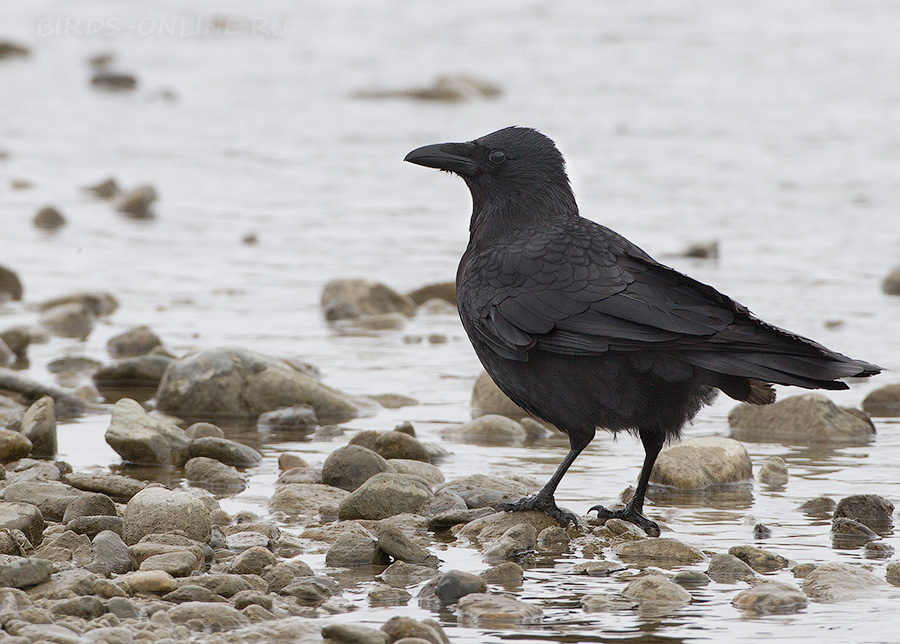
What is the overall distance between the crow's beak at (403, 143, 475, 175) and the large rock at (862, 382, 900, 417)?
2.64m

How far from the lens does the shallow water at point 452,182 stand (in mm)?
5750

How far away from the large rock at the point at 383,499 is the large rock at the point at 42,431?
1579 mm

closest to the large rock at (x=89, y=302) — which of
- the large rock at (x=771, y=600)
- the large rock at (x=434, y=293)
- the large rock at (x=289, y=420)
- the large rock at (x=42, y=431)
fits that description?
the large rock at (x=434, y=293)

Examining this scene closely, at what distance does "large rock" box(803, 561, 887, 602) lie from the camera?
3.99 metres

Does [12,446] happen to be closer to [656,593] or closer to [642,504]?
[642,504]

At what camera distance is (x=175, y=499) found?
452cm

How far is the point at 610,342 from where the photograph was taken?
473 centimetres

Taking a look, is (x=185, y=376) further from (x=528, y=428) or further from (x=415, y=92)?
(x=415, y=92)

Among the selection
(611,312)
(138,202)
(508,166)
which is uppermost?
(138,202)

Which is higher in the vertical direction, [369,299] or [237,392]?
[369,299]

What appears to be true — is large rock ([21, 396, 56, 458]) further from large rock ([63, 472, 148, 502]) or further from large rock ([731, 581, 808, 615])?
large rock ([731, 581, 808, 615])

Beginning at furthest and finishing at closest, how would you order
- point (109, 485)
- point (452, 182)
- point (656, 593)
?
point (452, 182) → point (109, 485) → point (656, 593)

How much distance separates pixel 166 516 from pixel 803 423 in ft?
10.9

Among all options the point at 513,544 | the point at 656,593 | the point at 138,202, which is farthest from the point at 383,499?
the point at 138,202
